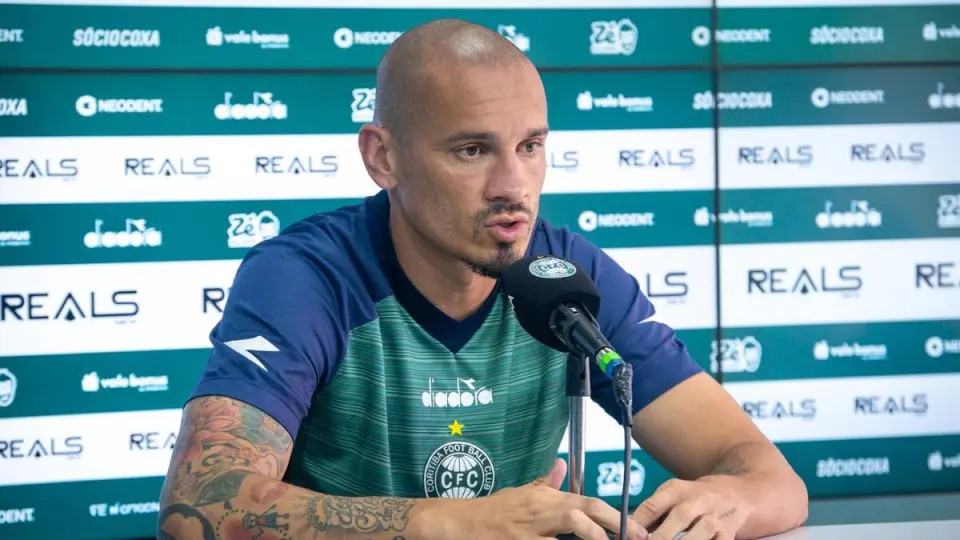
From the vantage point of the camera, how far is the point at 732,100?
3.33 meters

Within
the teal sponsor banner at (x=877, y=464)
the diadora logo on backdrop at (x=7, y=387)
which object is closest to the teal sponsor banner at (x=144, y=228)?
the diadora logo on backdrop at (x=7, y=387)

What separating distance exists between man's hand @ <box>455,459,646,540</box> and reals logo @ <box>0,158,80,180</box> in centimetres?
203

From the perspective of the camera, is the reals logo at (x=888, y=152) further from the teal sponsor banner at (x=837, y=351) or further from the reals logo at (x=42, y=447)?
the reals logo at (x=42, y=447)

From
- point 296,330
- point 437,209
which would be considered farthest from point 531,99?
point 296,330

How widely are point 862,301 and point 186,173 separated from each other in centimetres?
197

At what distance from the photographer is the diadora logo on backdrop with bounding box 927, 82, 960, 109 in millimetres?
3432

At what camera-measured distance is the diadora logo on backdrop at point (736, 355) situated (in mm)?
3326

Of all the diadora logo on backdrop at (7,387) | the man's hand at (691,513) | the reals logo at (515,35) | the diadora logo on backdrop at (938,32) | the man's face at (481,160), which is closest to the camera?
the man's hand at (691,513)

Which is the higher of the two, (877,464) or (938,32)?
(938,32)

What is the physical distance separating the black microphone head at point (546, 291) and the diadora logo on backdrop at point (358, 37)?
1918mm

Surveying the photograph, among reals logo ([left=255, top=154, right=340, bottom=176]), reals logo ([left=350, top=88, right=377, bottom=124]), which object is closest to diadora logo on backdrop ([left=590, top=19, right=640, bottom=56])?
reals logo ([left=350, top=88, right=377, bottom=124])

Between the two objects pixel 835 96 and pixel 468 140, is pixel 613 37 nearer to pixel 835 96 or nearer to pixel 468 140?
pixel 835 96

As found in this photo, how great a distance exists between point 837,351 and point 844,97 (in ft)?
2.45

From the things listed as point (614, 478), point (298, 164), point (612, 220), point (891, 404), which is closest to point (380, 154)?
point (298, 164)
